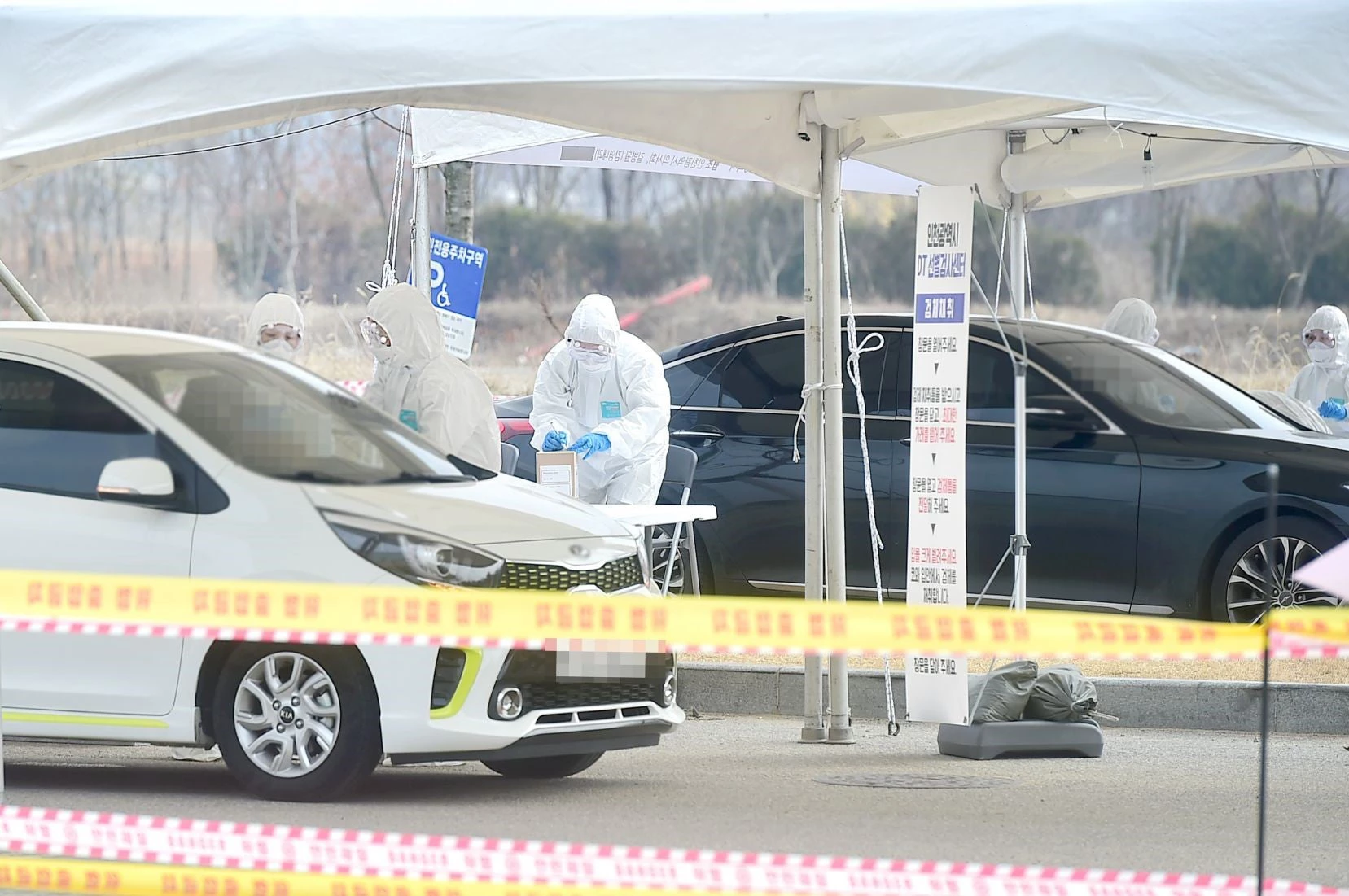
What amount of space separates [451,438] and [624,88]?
2.15 meters

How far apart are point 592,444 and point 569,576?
3.24 meters

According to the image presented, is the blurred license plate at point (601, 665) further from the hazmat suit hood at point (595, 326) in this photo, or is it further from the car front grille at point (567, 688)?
the hazmat suit hood at point (595, 326)

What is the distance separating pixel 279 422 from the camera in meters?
7.04

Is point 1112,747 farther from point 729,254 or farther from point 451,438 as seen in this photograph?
point 729,254

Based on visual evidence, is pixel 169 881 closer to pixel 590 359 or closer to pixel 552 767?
pixel 552 767

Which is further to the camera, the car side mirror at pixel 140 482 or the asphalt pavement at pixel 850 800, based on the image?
the car side mirror at pixel 140 482

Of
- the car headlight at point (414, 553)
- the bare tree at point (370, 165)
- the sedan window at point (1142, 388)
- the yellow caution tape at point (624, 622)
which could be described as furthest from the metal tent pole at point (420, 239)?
the bare tree at point (370, 165)

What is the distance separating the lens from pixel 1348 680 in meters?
9.82

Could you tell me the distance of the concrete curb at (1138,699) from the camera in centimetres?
927

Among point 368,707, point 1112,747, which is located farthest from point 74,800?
point 1112,747

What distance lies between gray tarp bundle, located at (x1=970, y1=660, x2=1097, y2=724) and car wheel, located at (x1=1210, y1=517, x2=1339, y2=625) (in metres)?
2.06

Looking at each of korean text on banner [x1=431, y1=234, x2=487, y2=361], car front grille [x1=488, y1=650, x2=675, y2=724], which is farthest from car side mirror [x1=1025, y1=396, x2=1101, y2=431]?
car front grille [x1=488, y1=650, x2=675, y2=724]

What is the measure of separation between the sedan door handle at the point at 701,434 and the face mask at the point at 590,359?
2.52 ft

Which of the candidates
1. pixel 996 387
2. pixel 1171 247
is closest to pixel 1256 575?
pixel 996 387
